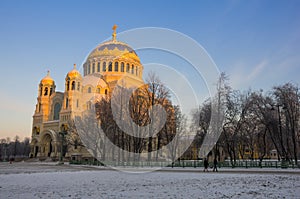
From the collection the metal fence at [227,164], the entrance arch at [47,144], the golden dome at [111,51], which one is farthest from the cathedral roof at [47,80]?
the metal fence at [227,164]

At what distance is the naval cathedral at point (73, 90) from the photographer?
63781mm

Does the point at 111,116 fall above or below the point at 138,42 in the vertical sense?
below

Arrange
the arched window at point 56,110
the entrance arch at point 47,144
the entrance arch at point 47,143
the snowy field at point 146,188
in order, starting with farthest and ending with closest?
the arched window at point 56,110 < the entrance arch at point 47,143 < the entrance arch at point 47,144 < the snowy field at point 146,188

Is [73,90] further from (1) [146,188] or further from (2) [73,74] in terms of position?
(1) [146,188]

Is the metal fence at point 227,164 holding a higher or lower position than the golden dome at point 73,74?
lower

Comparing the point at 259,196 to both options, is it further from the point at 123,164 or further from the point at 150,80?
the point at 150,80

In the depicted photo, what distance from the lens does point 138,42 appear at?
55.0ft

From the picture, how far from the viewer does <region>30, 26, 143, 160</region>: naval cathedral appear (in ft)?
209

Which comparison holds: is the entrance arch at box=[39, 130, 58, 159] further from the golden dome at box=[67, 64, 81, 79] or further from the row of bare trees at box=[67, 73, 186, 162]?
the row of bare trees at box=[67, 73, 186, 162]

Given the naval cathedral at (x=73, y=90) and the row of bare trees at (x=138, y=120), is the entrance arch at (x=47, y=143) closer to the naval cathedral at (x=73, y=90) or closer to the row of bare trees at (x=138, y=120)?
the naval cathedral at (x=73, y=90)

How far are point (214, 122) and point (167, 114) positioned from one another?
17.7 feet

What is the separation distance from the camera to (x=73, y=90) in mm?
65125

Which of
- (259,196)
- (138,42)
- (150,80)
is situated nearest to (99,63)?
(150,80)

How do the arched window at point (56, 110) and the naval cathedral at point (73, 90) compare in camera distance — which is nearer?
the naval cathedral at point (73, 90)
